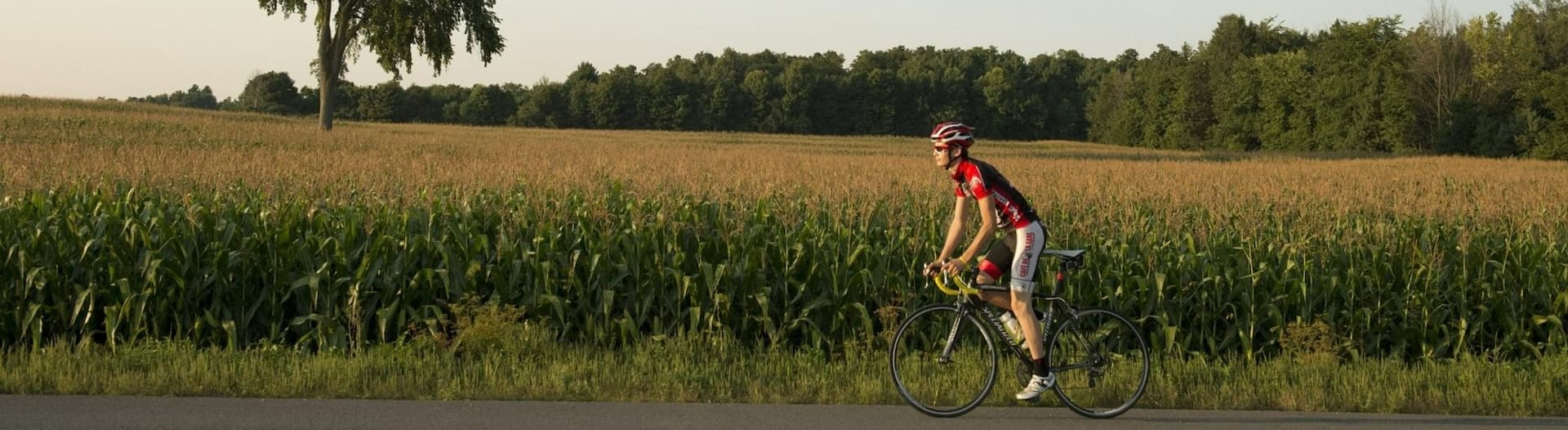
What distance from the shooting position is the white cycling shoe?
693cm

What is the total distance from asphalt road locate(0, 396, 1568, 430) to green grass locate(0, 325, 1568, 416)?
0.27 m

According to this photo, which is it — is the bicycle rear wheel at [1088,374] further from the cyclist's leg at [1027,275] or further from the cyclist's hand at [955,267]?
the cyclist's hand at [955,267]

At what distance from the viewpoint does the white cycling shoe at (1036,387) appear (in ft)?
22.7

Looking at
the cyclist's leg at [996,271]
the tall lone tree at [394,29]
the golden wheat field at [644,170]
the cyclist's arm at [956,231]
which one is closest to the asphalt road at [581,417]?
the cyclist's leg at [996,271]

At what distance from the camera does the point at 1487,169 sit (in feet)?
133

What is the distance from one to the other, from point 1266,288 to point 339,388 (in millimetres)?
7390

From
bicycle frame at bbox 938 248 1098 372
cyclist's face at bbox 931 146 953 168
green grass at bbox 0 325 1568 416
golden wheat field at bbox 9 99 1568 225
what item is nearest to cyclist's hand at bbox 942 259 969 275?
bicycle frame at bbox 938 248 1098 372

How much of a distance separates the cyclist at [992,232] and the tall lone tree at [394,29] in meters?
42.2

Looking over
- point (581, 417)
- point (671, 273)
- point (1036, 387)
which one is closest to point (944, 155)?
point (1036, 387)

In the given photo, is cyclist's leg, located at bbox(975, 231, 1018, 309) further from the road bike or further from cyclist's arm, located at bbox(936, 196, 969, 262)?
cyclist's arm, located at bbox(936, 196, 969, 262)

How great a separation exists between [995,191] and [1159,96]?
99.1 metres

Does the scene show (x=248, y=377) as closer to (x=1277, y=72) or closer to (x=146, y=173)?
(x=146, y=173)

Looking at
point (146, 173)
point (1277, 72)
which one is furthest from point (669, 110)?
point (146, 173)

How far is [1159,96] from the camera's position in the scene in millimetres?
100938
